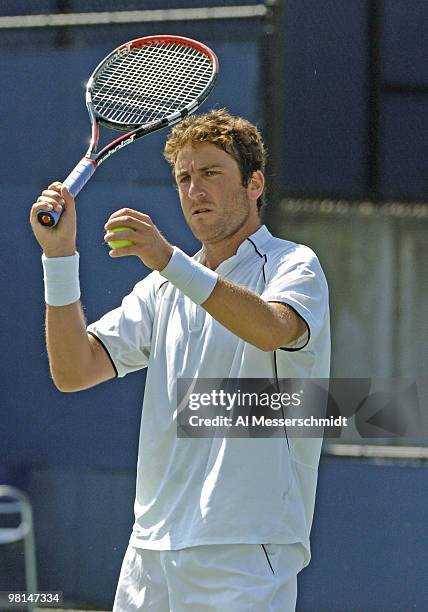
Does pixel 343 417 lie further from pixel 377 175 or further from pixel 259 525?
pixel 259 525

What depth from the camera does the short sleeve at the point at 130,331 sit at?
109 inches

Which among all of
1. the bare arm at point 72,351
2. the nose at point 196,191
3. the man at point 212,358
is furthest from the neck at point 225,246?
the bare arm at point 72,351

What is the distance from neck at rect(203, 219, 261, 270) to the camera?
2705 millimetres

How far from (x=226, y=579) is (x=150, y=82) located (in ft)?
4.23

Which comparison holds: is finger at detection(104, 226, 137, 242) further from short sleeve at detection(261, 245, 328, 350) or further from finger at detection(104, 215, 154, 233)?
short sleeve at detection(261, 245, 328, 350)

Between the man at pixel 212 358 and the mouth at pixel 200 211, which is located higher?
the mouth at pixel 200 211

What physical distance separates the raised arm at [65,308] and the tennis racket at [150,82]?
1.66 ft

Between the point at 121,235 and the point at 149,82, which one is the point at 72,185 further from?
the point at 149,82

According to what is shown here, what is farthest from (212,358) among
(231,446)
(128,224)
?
(128,224)

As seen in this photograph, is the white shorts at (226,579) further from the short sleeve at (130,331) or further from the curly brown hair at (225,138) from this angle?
the curly brown hair at (225,138)

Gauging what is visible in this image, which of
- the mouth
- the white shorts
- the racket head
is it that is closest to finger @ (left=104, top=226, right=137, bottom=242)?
the mouth

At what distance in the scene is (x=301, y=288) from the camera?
8.29 feet

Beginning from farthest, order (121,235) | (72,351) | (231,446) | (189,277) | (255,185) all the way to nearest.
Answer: (255,185)
(72,351)
(231,446)
(189,277)
(121,235)

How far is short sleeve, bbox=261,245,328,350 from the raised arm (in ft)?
1.25
